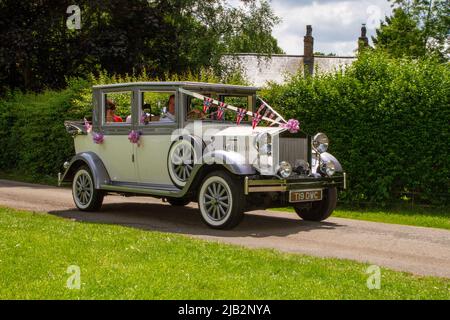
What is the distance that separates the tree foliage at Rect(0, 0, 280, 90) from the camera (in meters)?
24.3

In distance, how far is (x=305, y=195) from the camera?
31.2 ft

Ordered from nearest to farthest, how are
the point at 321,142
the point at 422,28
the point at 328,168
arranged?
1. the point at 328,168
2. the point at 321,142
3. the point at 422,28

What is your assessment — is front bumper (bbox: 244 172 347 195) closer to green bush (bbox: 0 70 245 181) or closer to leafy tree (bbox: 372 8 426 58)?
green bush (bbox: 0 70 245 181)

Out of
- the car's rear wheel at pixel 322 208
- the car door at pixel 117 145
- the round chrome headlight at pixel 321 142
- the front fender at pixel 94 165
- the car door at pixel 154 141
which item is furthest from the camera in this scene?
the front fender at pixel 94 165

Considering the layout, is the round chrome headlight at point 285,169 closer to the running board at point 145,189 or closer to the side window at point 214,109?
the running board at point 145,189

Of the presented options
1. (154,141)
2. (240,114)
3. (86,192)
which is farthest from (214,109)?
(86,192)

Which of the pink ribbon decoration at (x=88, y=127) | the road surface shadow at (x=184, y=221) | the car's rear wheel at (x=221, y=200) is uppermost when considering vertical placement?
the pink ribbon decoration at (x=88, y=127)

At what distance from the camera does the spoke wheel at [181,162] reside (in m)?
9.58

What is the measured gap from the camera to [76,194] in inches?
453

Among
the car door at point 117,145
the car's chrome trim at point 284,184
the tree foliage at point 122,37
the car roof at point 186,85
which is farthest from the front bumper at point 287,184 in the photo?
the tree foliage at point 122,37

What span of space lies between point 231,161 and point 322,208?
2.17 meters

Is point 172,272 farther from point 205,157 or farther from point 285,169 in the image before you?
point 285,169

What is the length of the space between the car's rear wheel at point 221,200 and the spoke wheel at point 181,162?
0.40 meters
